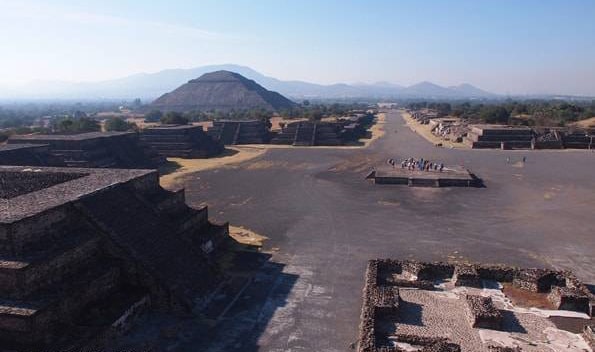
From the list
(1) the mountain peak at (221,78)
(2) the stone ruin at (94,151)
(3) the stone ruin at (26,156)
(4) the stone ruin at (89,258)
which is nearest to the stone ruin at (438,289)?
(4) the stone ruin at (89,258)

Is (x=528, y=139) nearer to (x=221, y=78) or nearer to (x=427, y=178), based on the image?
(x=427, y=178)

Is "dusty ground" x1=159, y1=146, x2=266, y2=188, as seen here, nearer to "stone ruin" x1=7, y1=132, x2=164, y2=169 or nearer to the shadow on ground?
"stone ruin" x1=7, y1=132, x2=164, y2=169

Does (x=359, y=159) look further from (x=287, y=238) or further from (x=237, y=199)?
(x=287, y=238)

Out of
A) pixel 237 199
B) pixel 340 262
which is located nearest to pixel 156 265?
pixel 340 262

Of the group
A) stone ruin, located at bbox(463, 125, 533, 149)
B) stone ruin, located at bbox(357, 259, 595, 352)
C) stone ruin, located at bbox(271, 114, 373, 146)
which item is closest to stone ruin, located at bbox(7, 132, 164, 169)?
stone ruin, located at bbox(271, 114, 373, 146)

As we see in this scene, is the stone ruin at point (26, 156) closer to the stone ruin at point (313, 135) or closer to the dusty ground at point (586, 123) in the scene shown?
the stone ruin at point (313, 135)

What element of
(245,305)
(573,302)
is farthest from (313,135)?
(573,302)
